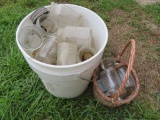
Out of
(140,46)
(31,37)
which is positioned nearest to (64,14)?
(31,37)

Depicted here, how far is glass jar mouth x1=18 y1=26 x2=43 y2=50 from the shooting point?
63.2 inches

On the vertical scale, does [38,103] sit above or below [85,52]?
below

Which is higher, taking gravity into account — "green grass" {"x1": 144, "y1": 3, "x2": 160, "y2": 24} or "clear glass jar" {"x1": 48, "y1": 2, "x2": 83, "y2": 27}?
"clear glass jar" {"x1": 48, "y1": 2, "x2": 83, "y2": 27}

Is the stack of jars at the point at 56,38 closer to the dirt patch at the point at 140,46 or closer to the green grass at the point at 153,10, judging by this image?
the dirt patch at the point at 140,46

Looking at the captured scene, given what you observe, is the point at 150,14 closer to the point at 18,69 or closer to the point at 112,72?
the point at 112,72

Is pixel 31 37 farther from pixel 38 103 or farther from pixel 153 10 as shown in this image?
pixel 153 10

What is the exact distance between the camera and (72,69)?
145 centimetres

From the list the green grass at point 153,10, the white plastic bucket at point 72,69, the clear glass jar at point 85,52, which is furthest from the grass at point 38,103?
the green grass at point 153,10

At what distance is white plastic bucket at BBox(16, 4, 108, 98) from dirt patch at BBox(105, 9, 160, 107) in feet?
1.74

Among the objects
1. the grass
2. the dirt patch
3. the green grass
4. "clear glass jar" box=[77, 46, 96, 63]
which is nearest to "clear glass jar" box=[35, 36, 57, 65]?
"clear glass jar" box=[77, 46, 96, 63]

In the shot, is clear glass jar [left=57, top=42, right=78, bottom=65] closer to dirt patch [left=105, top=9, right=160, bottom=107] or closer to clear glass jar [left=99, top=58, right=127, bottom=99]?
clear glass jar [left=99, top=58, right=127, bottom=99]

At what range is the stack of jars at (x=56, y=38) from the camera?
1605mm

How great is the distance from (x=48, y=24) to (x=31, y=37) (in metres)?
0.18

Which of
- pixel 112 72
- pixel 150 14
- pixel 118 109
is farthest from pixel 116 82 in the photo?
pixel 150 14
